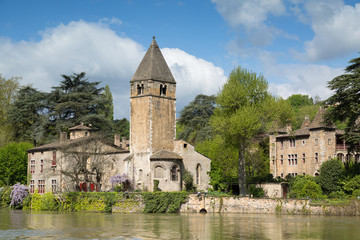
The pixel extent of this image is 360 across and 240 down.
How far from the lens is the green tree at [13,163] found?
66.3 meters

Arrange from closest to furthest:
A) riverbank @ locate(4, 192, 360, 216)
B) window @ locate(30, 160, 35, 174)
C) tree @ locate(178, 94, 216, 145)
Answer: riverbank @ locate(4, 192, 360, 216), window @ locate(30, 160, 35, 174), tree @ locate(178, 94, 216, 145)

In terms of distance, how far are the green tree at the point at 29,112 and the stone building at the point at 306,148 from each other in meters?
28.9

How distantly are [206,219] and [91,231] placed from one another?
11.2 m

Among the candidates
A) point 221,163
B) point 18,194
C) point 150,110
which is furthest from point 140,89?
point 18,194

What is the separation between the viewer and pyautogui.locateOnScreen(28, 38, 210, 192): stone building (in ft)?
184

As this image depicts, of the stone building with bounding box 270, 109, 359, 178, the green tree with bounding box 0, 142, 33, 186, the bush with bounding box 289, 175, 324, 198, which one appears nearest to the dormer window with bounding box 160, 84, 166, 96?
the stone building with bounding box 270, 109, 359, 178

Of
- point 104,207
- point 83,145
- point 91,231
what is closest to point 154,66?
point 83,145

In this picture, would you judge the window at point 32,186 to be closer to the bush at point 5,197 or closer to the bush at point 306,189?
the bush at point 5,197

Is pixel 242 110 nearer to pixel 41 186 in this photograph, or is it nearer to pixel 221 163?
pixel 221 163

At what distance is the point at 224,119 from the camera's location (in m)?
50.9

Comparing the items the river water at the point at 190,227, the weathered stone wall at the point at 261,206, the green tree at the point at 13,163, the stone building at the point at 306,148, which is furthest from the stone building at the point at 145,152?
the river water at the point at 190,227

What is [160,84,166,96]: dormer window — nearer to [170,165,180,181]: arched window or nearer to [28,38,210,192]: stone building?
[28,38,210,192]: stone building

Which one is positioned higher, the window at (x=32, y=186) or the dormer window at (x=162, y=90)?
the dormer window at (x=162, y=90)

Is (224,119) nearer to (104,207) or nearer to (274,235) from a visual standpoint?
(104,207)
